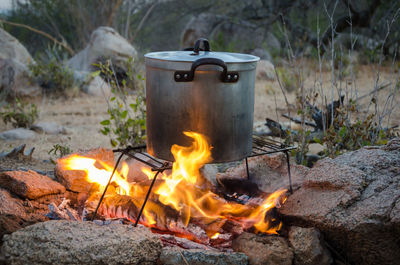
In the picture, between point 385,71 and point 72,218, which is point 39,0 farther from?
point 72,218

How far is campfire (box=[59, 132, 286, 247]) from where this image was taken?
2.42m

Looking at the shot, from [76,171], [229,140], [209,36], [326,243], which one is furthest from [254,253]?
[209,36]

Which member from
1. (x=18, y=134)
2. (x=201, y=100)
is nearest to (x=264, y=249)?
(x=201, y=100)

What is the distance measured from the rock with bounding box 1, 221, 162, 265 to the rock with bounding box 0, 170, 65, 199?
0.56 meters

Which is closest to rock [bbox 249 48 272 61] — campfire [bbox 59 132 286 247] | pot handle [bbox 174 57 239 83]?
campfire [bbox 59 132 286 247]

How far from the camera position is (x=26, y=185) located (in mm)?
2709

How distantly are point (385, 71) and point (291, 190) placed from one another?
21.3ft

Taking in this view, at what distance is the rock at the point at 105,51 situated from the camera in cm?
795

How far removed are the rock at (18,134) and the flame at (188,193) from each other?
7.06 ft

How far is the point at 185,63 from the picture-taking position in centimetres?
215

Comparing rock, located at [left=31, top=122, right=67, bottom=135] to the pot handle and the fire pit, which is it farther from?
the pot handle

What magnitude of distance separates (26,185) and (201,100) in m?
1.29

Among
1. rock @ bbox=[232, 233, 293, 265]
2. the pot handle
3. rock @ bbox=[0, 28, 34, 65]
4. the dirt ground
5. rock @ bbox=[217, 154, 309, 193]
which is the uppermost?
the pot handle

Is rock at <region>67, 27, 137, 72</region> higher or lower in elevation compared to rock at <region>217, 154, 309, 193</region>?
higher
